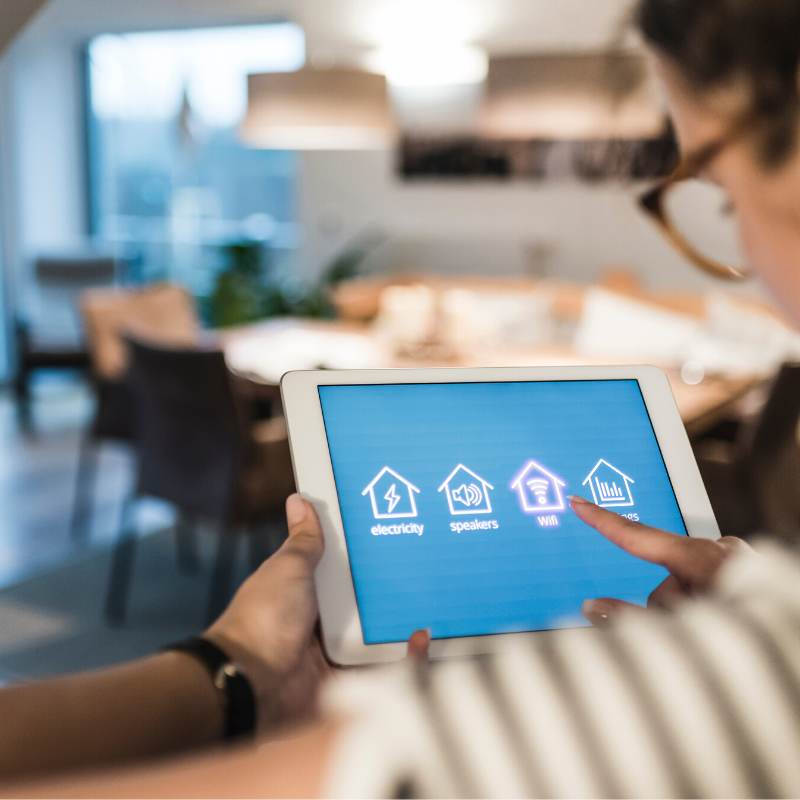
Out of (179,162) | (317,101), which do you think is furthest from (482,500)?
(179,162)

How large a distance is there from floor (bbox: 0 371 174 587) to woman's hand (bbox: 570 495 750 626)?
82.6 inches

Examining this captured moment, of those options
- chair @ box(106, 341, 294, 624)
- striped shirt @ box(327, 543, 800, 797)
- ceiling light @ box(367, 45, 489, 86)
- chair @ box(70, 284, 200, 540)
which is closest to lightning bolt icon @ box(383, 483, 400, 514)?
striped shirt @ box(327, 543, 800, 797)

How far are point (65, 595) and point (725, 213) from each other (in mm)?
2422

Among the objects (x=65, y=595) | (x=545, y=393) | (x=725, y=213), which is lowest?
(x=65, y=595)

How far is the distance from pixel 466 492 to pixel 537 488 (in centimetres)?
5

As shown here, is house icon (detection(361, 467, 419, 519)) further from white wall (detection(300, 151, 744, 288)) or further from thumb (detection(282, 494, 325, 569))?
white wall (detection(300, 151, 744, 288))

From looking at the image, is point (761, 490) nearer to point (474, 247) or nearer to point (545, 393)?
point (545, 393)

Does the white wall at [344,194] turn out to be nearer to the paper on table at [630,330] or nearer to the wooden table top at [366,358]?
the paper on table at [630,330]

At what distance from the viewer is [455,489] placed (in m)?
0.57

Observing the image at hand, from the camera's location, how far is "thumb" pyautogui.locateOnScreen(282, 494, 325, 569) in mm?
554

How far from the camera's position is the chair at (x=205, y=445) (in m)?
2.04

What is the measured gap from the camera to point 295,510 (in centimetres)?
57

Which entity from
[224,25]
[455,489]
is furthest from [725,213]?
[224,25]

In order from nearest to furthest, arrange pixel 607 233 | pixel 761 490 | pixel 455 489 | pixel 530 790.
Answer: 1. pixel 530 790
2. pixel 455 489
3. pixel 761 490
4. pixel 607 233
